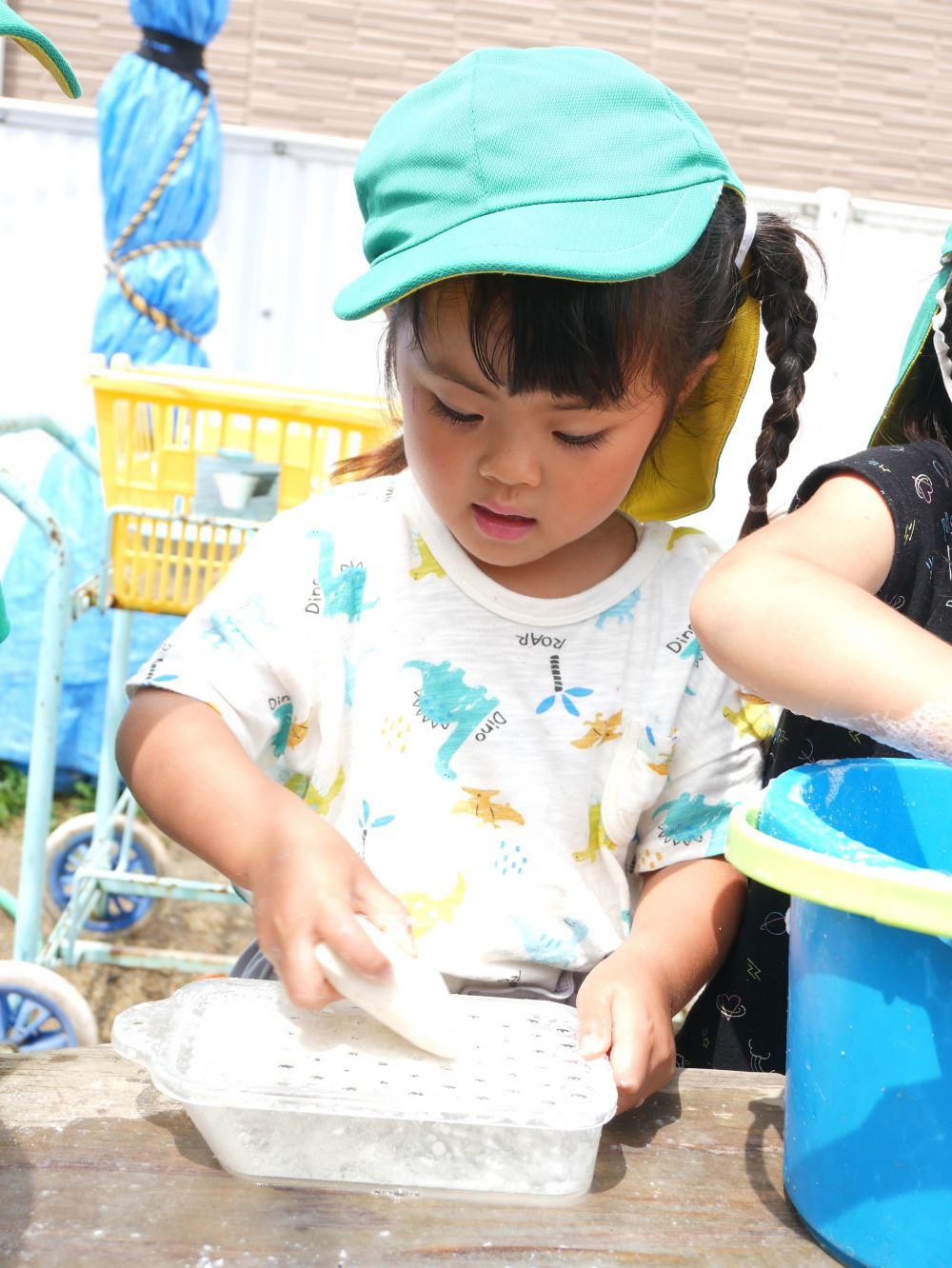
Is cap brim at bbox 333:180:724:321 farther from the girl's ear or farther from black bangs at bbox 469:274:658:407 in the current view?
the girl's ear

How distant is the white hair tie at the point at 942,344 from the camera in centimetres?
135

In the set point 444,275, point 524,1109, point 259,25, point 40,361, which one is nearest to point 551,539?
point 444,275

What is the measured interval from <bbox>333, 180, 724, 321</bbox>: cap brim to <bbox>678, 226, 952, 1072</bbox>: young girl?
252 millimetres

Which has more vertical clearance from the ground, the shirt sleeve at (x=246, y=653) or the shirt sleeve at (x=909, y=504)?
the shirt sleeve at (x=909, y=504)

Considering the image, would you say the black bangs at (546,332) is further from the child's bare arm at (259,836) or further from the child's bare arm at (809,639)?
the child's bare arm at (259,836)

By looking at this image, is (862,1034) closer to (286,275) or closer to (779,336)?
(779,336)

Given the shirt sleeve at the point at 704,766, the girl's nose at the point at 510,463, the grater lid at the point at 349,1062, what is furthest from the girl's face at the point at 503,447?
the grater lid at the point at 349,1062

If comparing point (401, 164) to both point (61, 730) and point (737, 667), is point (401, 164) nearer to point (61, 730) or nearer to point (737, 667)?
point (737, 667)

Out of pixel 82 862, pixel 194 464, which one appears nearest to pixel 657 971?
pixel 194 464

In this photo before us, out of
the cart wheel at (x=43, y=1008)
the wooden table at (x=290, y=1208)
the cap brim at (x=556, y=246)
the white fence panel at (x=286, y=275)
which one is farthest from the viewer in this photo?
the white fence panel at (x=286, y=275)

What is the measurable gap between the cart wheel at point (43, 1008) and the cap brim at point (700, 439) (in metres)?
1.53

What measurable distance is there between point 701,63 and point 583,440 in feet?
24.2

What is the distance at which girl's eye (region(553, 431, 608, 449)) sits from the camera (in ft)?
4.21

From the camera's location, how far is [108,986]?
11.2ft
